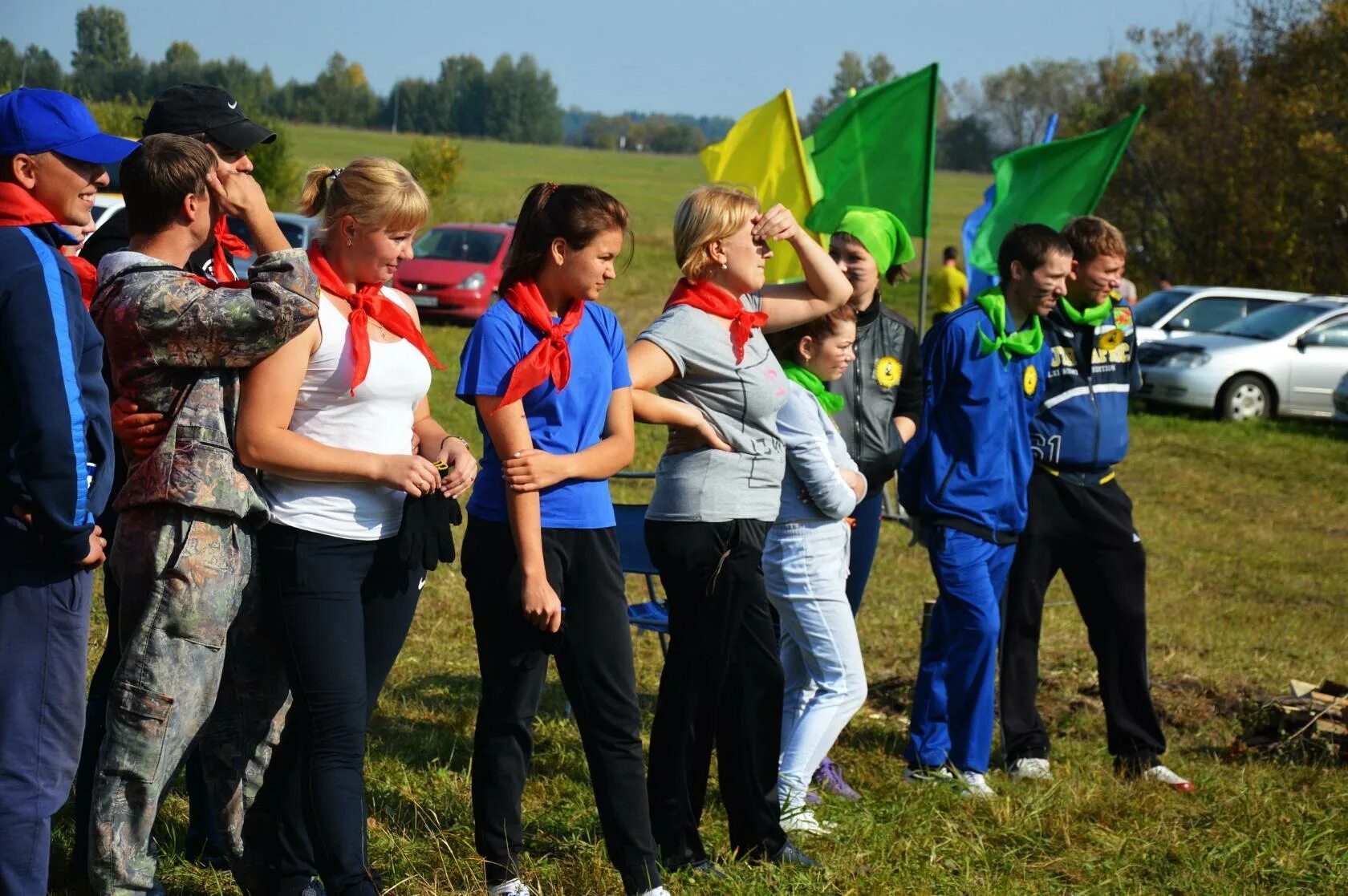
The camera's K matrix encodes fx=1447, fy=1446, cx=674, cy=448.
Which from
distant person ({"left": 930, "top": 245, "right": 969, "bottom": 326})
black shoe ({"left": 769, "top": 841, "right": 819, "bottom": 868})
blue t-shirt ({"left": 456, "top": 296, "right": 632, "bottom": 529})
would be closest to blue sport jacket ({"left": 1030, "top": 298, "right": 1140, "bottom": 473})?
black shoe ({"left": 769, "top": 841, "right": 819, "bottom": 868})

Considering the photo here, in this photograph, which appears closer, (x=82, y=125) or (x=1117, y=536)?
(x=82, y=125)

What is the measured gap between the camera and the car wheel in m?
17.5

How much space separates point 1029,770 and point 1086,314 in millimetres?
1743

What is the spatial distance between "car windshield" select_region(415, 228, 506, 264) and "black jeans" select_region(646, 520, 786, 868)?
815 inches

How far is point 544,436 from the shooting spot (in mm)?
3518

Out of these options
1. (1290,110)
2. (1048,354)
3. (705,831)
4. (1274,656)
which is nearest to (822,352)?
(1048,354)

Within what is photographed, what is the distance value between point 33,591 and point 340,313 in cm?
88

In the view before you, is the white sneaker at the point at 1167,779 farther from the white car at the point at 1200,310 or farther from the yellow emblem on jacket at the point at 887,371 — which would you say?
the white car at the point at 1200,310

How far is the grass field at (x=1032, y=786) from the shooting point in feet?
13.5

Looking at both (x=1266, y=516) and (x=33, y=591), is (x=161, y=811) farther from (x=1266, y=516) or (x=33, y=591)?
(x=1266, y=516)

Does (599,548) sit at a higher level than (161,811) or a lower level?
higher

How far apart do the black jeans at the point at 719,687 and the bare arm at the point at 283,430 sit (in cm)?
108

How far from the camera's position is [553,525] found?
3.52 metres

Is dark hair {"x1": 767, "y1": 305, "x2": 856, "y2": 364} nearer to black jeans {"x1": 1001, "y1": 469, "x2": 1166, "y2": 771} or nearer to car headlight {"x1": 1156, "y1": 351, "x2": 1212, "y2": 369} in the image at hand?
black jeans {"x1": 1001, "y1": 469, "x2": 1166, "y2": 771}
